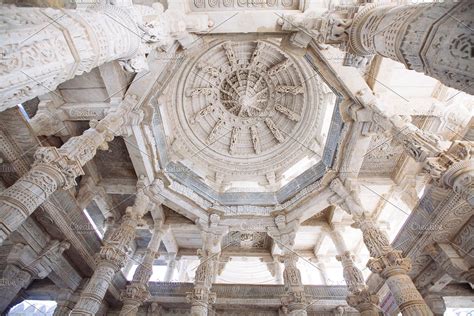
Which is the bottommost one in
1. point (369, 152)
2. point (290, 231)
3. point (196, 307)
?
point (196, 307)

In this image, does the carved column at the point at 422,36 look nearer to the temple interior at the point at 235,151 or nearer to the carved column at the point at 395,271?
the temple interior at the point at 235,151

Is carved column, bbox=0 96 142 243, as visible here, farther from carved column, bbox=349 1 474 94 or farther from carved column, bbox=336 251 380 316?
carved column, bbox=336 251 380 316

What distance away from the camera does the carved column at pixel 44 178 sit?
484cm

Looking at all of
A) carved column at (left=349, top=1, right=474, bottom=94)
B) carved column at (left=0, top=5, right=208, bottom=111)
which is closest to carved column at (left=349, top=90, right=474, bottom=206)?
carved column at (left=349, top=1, right=474, bottom=94)

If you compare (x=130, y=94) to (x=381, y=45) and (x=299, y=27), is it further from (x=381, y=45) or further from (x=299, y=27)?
(x=381, y=45)

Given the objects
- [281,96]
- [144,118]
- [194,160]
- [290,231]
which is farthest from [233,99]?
[290,231]

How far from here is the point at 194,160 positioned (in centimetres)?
1350

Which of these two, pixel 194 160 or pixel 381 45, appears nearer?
pixel 381 45

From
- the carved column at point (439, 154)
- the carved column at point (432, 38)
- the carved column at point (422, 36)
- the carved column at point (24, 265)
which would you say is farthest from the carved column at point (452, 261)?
the carved column at point (24, 265)

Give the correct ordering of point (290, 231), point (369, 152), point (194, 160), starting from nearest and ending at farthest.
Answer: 1. point (369, 152)
2. point (290, 231)
3. point (194, 160)

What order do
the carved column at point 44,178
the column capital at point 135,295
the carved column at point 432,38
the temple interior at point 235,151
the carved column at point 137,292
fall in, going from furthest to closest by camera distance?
the column capital at point 135,295 → the carved column at point 137,292 → the carved column at point 44,178 → the temple interior at point 235,151 → the carved column at point 432,38

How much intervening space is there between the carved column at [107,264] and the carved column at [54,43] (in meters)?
5.10

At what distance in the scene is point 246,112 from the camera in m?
14.7

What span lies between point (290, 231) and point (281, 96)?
22.2ft
